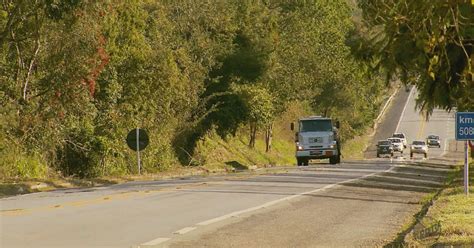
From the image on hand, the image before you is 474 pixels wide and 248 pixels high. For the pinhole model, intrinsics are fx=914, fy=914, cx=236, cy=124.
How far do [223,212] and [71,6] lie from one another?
404 inches

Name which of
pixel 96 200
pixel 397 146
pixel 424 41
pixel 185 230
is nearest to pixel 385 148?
pixel 397 146

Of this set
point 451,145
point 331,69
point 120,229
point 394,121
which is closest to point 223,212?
point 120,229

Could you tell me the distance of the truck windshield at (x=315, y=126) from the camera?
5006 cm

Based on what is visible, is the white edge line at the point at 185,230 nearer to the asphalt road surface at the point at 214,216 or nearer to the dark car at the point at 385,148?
the asphalt road surface at the point at 214,216

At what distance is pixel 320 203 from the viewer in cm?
2209

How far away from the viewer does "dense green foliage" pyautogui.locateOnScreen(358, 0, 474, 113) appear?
25.6ft

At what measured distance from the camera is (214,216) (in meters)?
17.8

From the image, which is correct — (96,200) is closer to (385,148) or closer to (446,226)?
(446,226)

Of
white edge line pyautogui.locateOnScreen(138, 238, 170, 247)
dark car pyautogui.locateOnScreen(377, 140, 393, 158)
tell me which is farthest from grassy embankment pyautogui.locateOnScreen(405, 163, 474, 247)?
dark car pyautogui.locateOnScreen(377, 140, 393, 158)

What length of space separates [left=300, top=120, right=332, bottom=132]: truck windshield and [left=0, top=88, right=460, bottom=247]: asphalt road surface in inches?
815

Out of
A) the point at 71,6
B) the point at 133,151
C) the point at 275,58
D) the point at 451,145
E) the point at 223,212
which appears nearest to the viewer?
the point at 223,212

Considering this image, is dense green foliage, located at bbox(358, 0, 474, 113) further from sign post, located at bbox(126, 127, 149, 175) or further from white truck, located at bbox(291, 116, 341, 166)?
white truck, located at bbox(291, 116, 341, 166)

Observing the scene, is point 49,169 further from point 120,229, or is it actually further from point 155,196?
point 120,229

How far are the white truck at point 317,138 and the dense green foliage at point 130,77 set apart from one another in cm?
559
